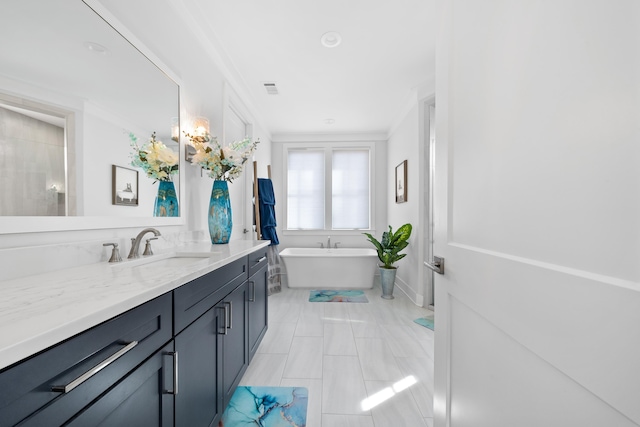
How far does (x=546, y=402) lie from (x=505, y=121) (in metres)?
0.64

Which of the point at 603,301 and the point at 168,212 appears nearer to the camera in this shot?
the point at 603,301

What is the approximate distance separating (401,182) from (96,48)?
11.2ft

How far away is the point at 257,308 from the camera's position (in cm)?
197

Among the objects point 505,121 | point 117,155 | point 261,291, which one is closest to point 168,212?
point 117,155

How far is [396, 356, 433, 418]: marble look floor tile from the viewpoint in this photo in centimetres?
153

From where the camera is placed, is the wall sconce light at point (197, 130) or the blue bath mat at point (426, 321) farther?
the blue bath mat at point (426, 321)

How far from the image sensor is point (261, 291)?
6.91ft

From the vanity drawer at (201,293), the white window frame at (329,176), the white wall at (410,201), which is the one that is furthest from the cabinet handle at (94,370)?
the white window frame at (329,176)

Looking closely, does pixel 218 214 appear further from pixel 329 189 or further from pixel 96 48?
pixel 329 189

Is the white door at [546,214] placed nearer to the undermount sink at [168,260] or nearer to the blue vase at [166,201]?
the undermount sink at [168,260]

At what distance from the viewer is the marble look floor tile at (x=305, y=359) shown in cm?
184

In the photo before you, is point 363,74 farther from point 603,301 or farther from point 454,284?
point 603,301

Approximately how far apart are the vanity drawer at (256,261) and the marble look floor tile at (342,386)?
86cm

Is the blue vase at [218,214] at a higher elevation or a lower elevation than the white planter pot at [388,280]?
higher
